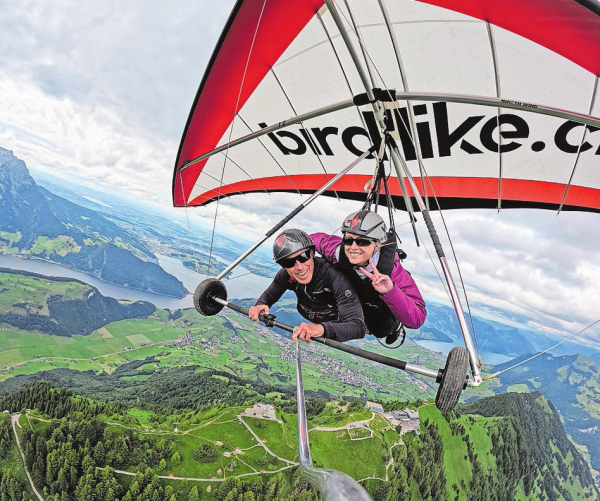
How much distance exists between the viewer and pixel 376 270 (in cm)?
289

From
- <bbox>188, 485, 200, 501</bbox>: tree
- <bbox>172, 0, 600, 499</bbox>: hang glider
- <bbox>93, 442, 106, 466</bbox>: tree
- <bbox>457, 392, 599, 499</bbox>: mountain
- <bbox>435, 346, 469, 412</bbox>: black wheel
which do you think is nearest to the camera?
<bbox>435, 346, 469, 412</bbox>: black wheel

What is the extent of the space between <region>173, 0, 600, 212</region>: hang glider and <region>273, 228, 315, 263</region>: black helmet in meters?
1.33

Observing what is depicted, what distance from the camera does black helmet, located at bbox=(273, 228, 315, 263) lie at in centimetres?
321

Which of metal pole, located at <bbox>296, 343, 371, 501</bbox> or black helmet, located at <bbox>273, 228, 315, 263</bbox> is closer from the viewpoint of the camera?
metal pole, located at <bbox>296, 343, 371, 501</bbox>

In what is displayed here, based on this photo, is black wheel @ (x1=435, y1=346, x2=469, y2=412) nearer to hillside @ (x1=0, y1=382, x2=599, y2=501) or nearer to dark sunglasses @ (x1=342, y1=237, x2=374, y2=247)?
dark sunglasses @ (x1=342, y1=237, x2=374, y2=247)

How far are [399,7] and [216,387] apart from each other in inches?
3674

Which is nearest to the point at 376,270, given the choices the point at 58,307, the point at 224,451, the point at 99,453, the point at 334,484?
the point at 334,484

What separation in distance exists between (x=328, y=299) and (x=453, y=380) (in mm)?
1482

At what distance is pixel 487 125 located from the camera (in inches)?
203

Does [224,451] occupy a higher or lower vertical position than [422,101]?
lower

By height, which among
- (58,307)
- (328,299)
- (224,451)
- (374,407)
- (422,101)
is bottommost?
(58,307)

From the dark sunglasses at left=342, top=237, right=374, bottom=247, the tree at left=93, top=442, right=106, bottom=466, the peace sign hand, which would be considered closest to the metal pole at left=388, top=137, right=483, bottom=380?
the peace sign hand

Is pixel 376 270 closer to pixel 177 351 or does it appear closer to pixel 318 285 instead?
pixel 318 285

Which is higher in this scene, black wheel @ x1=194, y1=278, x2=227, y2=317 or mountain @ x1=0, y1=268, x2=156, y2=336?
black wheel @ x1=194, y1=278, x2=227, y2=317
